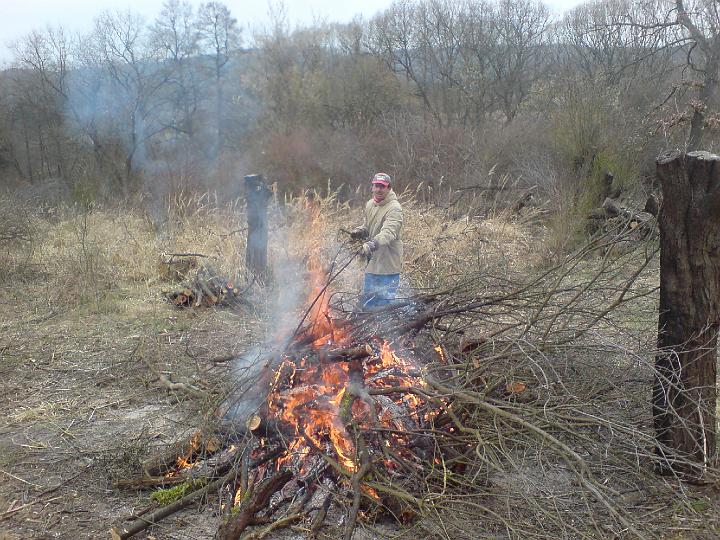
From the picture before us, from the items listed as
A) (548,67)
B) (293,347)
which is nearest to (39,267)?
(293,347)

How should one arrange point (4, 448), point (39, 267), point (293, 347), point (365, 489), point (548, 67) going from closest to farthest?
point (365, 489)
point (293, 347)
point (4, 448)
point (39, 267)
point (548, 67)

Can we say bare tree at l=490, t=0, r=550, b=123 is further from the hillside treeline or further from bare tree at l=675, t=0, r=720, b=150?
bare tree at l=675, t=0, r=720, b=150

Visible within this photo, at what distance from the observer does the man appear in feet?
18.1

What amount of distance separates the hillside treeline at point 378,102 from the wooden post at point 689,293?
21.5 ft

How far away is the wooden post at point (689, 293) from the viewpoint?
319 centimetres

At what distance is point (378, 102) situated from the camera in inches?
840

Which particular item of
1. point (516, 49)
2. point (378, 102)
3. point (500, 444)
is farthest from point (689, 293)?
point (516, 49)

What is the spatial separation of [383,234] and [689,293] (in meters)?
2.72

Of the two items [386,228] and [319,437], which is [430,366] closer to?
[319,437]

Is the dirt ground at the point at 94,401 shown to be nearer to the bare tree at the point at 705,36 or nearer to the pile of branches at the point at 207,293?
the pile of branches at the point at 207,293

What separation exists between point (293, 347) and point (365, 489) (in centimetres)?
103

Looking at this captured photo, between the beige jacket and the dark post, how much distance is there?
7.91 ft

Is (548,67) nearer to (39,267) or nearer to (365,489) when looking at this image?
(39,267)

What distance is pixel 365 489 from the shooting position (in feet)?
10.2
